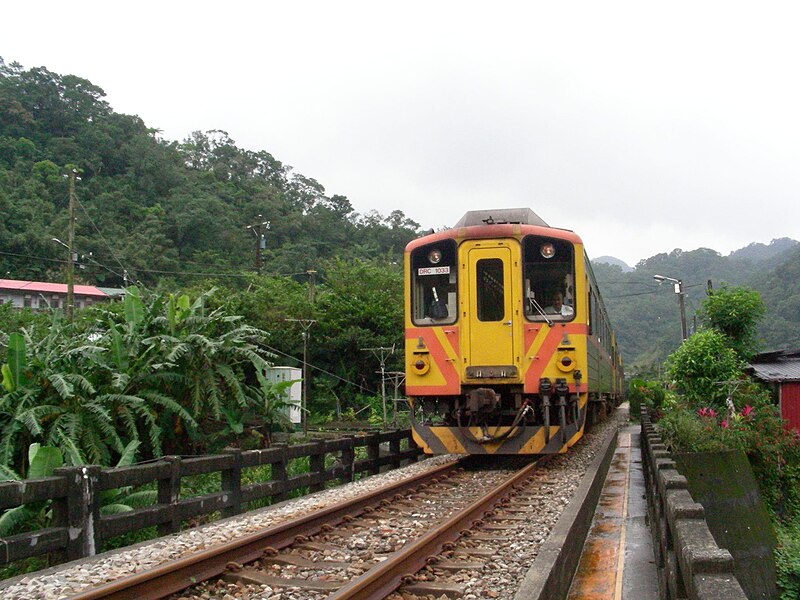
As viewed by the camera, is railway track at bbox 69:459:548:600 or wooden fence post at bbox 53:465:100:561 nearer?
railway track at bbox 69:459:548:600

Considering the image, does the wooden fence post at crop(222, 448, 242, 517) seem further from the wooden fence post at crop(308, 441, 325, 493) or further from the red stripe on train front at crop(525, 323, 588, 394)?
the red stripe on train front at crop(525, 323, 588, 394)

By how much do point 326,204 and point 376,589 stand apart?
203ft

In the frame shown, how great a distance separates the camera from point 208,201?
168 ft

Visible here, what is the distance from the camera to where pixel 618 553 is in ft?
20.0

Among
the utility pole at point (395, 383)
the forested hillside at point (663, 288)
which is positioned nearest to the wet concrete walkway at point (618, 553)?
the utility pole at point (395, 383)

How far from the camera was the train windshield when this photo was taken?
9984 millimetres

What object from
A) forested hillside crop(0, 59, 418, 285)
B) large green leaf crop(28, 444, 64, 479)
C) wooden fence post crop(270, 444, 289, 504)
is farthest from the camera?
forested hillside crop(0, 59, 418, 285)

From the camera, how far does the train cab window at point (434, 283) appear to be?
10195 mm

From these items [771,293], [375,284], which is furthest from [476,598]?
[771,293]

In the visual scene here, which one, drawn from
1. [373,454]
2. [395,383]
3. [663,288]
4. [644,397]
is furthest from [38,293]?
[663,288]

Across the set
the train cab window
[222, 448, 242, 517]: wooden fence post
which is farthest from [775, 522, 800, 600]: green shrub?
[222, 448, 242, 517]: wooden fence post

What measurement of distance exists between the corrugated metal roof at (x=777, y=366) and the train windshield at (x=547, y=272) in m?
9.34

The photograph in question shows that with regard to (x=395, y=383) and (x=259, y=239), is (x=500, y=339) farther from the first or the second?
(x=259, y=239)

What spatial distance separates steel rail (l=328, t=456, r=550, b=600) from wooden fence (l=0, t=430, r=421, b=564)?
2080 millimetres
